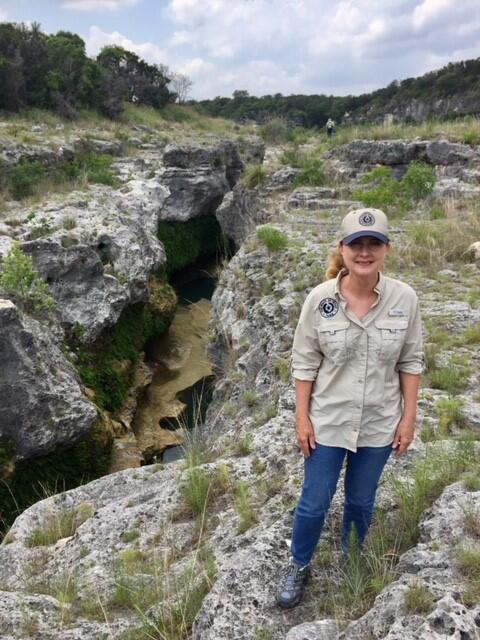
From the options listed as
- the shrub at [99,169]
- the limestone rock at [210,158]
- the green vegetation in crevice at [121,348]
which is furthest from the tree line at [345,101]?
the green vegetation in crevice at [121,348]

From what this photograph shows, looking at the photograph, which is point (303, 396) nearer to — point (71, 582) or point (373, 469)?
point (373, 469)

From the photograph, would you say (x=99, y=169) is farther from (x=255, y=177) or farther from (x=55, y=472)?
(x=55, y=472)

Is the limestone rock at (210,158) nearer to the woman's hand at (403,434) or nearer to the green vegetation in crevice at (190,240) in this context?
the green vegetation in crevice at (190,240)

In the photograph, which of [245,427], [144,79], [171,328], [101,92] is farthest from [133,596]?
[144,79]

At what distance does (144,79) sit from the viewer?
3731 cm

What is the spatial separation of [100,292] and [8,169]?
6.62 meters

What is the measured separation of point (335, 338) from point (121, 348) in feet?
39.0

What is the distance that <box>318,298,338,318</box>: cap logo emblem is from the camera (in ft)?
9.51

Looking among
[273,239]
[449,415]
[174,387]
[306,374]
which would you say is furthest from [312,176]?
[306,374]

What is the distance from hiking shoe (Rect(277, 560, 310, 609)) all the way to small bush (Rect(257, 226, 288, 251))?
7681mm

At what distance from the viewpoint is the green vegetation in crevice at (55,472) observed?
9070mm

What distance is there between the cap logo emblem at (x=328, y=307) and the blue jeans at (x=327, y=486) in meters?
0.73

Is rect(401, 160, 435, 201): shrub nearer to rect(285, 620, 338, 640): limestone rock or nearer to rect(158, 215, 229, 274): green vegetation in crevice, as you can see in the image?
rect(158, 215, 229, 274): green vegetation in crevice

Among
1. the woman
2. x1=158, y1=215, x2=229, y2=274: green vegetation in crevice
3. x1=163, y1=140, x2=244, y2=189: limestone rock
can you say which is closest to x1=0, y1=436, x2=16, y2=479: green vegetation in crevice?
the woman
